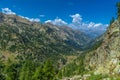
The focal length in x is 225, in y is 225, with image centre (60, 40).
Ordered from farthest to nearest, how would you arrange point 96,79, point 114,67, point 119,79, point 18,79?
point 18,79, point 114,67, point 96,79, point 119,79

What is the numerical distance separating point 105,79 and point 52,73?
125ft

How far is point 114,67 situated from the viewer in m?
49.5

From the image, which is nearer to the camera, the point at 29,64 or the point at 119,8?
the point at 29,64

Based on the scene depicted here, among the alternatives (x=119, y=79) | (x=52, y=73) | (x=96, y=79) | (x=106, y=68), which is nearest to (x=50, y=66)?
(x=52, y=73)

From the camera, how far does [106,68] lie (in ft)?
172

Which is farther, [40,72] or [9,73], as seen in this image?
[9,73]

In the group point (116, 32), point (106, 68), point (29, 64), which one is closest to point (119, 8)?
point (116, 32)

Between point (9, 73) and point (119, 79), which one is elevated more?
point (9, 73)

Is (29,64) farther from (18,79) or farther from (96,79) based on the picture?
(96,79)

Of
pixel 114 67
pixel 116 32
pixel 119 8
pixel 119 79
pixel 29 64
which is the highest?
pixel 119 8

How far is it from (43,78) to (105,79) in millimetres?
41147

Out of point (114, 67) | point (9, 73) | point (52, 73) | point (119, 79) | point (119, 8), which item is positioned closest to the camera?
point (119, 79)

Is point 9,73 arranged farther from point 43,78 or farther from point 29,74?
point 43,78

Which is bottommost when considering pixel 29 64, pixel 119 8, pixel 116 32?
pixel 29 64
